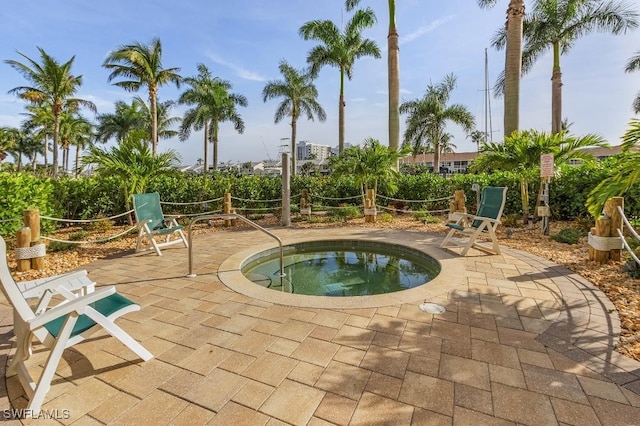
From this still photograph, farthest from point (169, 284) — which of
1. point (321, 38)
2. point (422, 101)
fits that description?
point (422, 101)

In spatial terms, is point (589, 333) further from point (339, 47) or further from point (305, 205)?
point (339, 47)

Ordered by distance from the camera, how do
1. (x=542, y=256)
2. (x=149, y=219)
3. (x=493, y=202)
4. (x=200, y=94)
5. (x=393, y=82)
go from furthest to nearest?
1. (x=200, y=94)
2. (x=393, y=82)
3. (x=149, y=219)
4. (x=493, y=202)
5. (x=542, y=256)

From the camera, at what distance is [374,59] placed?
20.5 m

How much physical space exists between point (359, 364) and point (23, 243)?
215 inches

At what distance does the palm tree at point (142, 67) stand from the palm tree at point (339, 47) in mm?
9917

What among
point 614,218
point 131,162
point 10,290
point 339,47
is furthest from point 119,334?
point 339,47

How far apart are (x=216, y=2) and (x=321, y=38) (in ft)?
41.9

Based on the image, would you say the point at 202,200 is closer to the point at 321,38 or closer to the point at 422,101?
the point at 321,38

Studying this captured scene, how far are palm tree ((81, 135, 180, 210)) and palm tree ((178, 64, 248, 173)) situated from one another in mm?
16063

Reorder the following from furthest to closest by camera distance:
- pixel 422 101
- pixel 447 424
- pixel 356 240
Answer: pixel 422 101 → pixel 356 240 → pixel 447 424

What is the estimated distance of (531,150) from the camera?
723 cm

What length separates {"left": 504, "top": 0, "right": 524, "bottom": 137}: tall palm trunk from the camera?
9773 millimetres

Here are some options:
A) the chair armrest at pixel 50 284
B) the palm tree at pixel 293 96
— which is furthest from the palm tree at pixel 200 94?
the chair armrest at pixel 50 284

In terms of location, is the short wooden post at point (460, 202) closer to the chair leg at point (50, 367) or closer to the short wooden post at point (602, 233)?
the short wooden post at point (602, 233)
